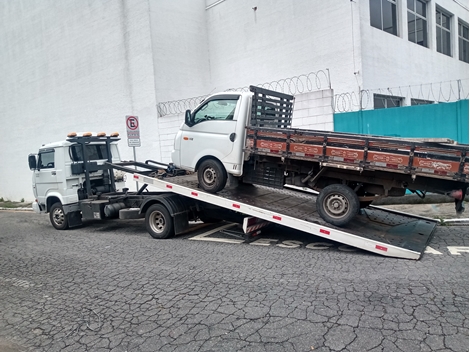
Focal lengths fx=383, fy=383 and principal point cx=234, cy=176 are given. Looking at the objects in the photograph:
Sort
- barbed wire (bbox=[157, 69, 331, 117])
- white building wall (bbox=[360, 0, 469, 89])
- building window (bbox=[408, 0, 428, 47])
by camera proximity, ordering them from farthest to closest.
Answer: building window (bbox=[408, 0, 428, 47]) < barbed wire (bbox=[157, 69, 331, 117]) < white building wall (bbox=[360, 0, 469, 89])

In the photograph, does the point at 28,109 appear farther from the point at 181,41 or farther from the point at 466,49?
the point at 466,49

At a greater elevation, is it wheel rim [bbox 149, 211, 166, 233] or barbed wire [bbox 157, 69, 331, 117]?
barbed wire [bbox 157, 69, 331, 117]

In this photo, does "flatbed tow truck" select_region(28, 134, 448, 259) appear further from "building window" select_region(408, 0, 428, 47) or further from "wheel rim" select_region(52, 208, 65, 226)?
"building window" select_region(408, 0, 428, 47)

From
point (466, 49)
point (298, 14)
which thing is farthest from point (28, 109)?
point (466, 49)

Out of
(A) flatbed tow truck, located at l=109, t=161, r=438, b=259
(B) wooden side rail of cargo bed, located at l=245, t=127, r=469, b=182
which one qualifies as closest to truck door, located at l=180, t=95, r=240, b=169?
(B) wooden side rail of cargo bed, located at l=245, t=127, r=469, b=182

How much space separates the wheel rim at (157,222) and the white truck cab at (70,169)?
2.55 m

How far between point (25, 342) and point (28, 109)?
20387mm

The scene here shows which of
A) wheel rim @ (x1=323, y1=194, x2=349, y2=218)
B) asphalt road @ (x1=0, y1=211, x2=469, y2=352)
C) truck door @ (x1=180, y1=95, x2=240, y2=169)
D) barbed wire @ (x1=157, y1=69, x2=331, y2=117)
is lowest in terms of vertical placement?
asphalt road @ (x1=0, y1=211, x2=469, y2=352)

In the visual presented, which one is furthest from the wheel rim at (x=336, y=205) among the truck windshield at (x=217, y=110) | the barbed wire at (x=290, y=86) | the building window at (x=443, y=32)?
the building window at (x=443, y=32)

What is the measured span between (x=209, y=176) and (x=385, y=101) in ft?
27.7

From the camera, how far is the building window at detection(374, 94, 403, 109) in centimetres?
1314

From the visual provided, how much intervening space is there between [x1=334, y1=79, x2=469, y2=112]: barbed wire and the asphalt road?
535 cm

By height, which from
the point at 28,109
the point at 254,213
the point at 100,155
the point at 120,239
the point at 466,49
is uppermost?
the point at 466,49

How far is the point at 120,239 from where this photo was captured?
8391 millimetres
